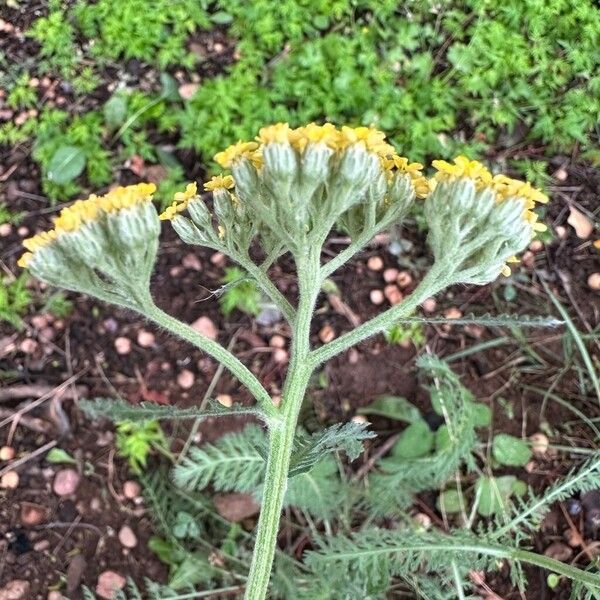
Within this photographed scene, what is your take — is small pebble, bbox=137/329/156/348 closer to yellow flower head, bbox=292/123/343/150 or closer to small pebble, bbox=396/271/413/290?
small pebble, bbox=396/271/413/290

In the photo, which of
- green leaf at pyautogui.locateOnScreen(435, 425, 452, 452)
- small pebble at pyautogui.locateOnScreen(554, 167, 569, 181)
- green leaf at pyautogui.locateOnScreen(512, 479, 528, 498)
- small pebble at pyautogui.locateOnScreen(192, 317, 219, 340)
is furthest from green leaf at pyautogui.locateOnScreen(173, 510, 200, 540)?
small pebble at pyautogui.locateOnScreen(554, 167, 569, 181)

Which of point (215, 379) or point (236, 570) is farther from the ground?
point (215, 379)

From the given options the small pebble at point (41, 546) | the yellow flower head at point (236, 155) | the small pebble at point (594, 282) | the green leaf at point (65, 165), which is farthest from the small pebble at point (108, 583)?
the small pebble at point (594, 282)

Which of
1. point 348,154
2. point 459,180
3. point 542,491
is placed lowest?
point 542,491

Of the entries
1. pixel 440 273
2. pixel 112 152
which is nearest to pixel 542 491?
pixel 440 273

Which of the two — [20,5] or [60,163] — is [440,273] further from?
[20,5]

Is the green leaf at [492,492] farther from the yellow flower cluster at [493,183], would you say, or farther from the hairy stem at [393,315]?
the yellow flower cluster at [493,183]

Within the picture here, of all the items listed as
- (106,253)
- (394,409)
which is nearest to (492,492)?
(394,409)

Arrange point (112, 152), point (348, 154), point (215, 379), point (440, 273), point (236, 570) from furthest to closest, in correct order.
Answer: point (112, 152), point (215, 379), point (236, 570), point (440, 273), point (348, 154)
